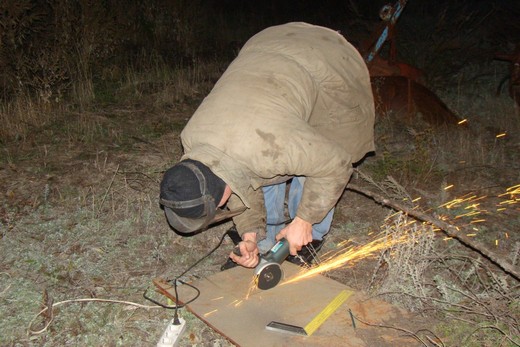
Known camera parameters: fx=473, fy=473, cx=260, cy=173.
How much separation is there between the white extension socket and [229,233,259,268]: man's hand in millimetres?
513

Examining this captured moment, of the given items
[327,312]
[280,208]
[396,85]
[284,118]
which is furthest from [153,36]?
[327,312]

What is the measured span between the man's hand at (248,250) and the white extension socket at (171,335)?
0.51 meters

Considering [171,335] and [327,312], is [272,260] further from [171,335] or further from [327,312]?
[171,335]

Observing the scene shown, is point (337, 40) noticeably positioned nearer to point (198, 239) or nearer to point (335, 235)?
point (335, 235)

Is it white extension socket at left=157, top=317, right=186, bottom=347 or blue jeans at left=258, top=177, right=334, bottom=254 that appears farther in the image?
blue jeans at left=258, top=177, right=334, bottom=254

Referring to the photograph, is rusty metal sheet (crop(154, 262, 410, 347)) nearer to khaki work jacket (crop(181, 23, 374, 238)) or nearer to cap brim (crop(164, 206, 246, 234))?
khaki work jacket (crop(181, 23, 374, 238))

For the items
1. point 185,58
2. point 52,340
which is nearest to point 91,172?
point 52,340

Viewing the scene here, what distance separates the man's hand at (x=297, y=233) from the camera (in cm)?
281

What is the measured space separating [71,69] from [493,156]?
5.69 meters

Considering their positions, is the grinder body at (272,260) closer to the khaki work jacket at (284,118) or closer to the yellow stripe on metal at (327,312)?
the khaki work jacket at (284,118)

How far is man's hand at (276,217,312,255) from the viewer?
9.23 feet

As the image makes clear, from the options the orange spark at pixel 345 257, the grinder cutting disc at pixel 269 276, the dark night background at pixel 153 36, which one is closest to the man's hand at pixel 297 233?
the grinder cutting disc at pixel 269 276

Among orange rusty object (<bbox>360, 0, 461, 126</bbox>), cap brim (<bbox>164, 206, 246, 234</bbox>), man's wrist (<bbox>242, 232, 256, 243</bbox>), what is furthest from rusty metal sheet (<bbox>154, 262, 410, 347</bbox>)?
orange rusty object (<bbox>360, 0, 461, 126</bbox>)

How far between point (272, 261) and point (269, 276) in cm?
17
